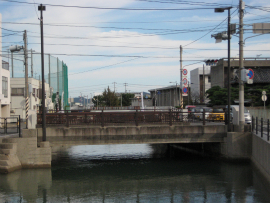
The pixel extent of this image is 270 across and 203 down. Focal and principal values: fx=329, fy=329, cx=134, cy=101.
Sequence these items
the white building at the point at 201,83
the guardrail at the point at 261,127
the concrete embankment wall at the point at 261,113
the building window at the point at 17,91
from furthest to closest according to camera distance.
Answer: the white building at the point at 201,83, the building window at the point at 17,91, the concrete embankment wall at the point at 261,113, the guardrail at the point at 261,127

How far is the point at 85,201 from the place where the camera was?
14461mm

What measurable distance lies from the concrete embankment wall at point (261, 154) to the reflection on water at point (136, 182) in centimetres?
65

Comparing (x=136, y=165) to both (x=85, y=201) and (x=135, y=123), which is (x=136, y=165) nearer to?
(x=135, y=123)

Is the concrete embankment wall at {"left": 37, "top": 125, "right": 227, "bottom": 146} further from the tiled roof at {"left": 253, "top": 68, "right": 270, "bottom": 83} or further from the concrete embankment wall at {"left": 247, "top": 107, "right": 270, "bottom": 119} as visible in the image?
the tiled roof at {"left": 253, "top": 68, "right": 270, "bottom": 83}

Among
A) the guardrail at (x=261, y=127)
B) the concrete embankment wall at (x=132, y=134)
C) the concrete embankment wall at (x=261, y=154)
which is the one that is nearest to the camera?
the concrete embankment wall at (x=261, y=154)

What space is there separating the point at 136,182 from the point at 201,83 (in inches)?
2514

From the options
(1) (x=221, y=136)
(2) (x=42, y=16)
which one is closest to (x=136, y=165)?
(1) (x=221, y=136)

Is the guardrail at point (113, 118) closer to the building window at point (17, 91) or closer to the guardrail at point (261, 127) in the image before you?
the guardrail at point (261, 127)

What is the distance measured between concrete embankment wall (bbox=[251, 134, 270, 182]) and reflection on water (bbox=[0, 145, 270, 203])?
65cm

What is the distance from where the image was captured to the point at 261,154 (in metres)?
17.7

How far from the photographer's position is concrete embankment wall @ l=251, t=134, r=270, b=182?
15.9m

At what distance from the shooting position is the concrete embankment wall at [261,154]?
52.1ft

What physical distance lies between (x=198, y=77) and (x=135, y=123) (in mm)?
58878

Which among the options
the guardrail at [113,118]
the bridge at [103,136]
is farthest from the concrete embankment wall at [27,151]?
the guardrail at [113,118]
